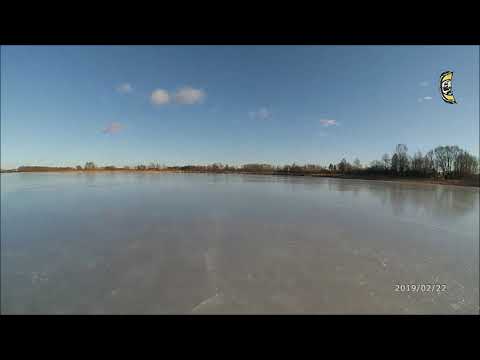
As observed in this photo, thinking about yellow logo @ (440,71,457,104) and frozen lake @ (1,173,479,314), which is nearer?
frozen lake @ (1,173,479,314)

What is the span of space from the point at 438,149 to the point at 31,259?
3406 centimetres

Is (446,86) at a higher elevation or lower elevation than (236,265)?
higher

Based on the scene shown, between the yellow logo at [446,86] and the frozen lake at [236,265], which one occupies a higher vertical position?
the yellow logo at [446,86]

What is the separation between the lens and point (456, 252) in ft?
11.5

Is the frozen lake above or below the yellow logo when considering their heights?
below

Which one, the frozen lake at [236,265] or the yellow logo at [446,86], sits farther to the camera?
the yellow logo at [446,86]

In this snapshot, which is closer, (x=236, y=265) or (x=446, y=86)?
(x=446, y=86)

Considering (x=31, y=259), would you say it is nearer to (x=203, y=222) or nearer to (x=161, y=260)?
(x=161, y=260)
